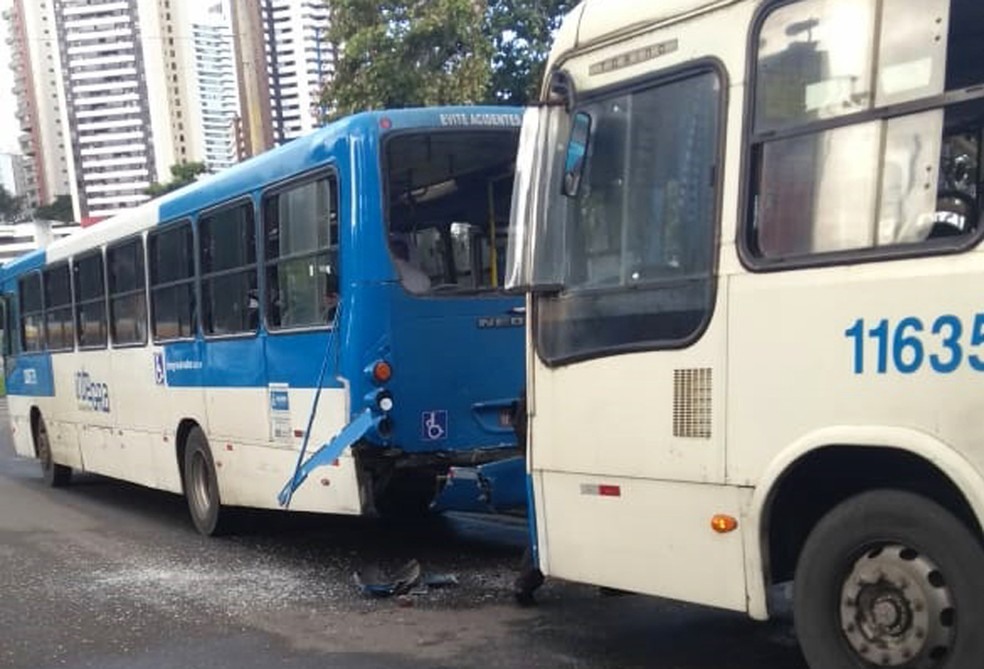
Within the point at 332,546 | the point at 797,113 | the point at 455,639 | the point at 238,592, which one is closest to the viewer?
the point at 797,113

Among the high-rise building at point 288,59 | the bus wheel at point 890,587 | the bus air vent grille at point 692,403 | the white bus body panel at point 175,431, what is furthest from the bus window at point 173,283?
the high-rise building at point 288,59

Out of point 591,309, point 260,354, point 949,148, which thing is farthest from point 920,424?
point 260,354

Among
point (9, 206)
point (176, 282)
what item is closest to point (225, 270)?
point (176, 282)

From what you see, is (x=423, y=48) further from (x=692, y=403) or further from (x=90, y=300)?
(x=692, y=403)

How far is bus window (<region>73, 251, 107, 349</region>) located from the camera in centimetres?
1063

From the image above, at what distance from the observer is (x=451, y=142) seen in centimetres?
695

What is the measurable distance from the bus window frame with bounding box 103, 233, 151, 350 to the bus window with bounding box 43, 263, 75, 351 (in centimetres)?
134

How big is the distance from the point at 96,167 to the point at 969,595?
43.0 meters

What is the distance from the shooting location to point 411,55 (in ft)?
42.9

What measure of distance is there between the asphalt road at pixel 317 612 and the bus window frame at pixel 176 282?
167cm

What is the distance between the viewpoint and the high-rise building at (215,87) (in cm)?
2811

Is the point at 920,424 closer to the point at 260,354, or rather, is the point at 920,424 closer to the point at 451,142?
the point at 451,142

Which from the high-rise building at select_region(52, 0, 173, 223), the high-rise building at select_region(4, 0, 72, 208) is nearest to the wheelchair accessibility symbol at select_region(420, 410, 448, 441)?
the high-rise building at select_region(52, 0, 173, 223)

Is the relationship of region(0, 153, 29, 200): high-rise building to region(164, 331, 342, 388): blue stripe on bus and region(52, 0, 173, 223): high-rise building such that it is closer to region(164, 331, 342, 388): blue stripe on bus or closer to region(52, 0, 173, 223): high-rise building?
region(52, 0, 173, 223): high-rise building
